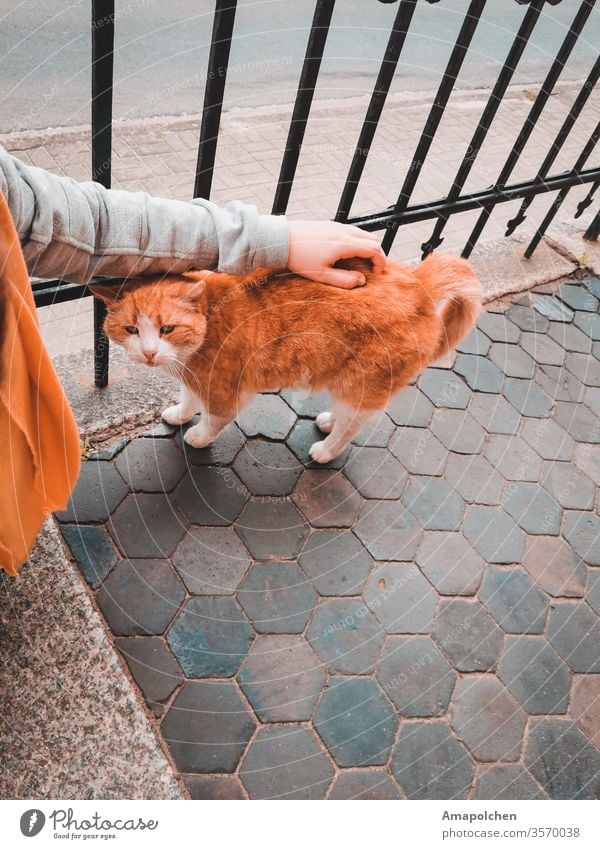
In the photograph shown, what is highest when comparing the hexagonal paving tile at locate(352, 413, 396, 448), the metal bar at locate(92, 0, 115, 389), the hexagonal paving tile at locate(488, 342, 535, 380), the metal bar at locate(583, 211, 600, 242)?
the metal bar at locate(92, 0, 115, 389)

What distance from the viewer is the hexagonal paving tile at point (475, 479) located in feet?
10.4

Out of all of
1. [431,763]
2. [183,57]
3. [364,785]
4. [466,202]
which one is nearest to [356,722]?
[364,785]

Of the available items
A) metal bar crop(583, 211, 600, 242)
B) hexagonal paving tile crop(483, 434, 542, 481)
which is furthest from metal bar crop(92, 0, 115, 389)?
metal bar crop(583, 211, 600, 242)

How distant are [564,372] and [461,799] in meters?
2.57

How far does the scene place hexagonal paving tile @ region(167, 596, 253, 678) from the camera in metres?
2.43

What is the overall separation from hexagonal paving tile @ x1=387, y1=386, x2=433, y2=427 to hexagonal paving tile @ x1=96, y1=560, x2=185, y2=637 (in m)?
1.51

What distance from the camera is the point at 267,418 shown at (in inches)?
128

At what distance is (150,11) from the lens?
6.13m

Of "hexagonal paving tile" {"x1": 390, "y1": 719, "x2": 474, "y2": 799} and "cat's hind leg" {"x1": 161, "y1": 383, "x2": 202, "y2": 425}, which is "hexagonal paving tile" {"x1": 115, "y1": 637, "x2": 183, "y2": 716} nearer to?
"hexagonal paving tile" {"x1": 390, "y1": 719, "x2": 474, "y2": 799}

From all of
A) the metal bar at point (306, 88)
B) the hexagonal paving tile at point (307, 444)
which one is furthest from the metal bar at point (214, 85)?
the hexagonal paving tile at point (307, 444)

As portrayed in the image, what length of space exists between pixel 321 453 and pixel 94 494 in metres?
1.11

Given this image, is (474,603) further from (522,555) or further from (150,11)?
(150,11)

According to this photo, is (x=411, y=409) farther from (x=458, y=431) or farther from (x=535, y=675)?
(x=535, y=675)
